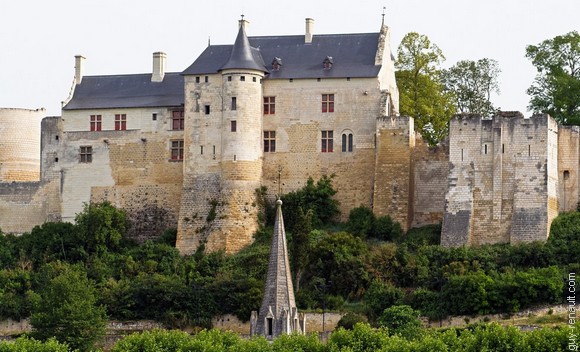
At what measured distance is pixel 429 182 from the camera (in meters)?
62.9

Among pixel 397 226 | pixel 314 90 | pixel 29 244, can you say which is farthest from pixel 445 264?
pixel 29 244

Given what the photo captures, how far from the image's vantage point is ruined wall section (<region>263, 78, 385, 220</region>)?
6344cm

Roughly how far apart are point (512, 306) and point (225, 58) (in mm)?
14290

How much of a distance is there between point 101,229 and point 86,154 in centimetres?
338

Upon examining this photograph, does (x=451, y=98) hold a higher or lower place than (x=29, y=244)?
higher

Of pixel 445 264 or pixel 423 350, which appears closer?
pixel 423 350

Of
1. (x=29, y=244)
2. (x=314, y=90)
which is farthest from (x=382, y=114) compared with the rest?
(x=29, y=244)

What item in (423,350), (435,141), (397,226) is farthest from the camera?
(435,141)

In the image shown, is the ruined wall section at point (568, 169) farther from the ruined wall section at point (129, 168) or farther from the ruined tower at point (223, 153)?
the ruined wall section at point (129, 168)

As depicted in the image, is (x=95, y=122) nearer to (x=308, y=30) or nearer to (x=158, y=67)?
(x=158, y=67)

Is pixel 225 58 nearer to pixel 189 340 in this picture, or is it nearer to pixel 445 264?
pixel 445 264

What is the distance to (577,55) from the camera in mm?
65188

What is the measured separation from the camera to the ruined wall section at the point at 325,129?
63438mm

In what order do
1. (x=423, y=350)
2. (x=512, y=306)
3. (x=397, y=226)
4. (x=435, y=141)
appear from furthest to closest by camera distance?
1. (x=435, y=141)
2. (x=397, y=226)
3. (x=512, y=306)
4. (x=423, y=350)
